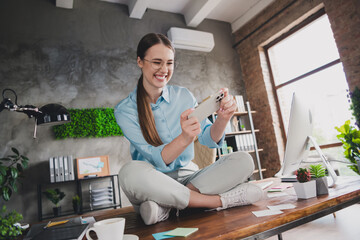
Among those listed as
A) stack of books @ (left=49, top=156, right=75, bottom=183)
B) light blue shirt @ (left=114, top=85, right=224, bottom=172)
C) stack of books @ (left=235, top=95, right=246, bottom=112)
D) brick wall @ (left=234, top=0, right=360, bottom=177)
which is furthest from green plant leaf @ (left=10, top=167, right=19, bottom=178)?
brick wall @ (left=234, top=0, right=360, bottom=177)

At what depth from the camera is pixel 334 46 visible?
3662 mm

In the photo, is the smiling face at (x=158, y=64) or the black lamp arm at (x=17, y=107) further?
the black lamp arm at (x=17, y=107)

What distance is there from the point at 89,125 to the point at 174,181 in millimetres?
2799

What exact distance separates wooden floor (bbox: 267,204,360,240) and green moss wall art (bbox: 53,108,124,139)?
260 centimetres

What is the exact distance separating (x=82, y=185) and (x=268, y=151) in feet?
10.4

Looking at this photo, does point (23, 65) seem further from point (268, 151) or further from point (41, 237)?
point (268, 151)

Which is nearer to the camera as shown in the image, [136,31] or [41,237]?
[41,237]

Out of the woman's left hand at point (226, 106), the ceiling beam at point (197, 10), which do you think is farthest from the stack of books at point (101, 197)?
the ceiling beam at point (197, 10)

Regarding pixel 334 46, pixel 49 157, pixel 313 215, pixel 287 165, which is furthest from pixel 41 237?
pixel 334 46

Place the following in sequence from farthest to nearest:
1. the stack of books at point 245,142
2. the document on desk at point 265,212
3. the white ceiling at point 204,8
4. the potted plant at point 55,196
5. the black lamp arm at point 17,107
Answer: the stack of books at point 245,142 → the white ceiling at point 204,8 → the potted plant at point 55,196 → the black lamp arm at point 17,107 → the document on desk at point 265,212

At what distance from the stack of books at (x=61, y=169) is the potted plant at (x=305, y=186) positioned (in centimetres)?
282

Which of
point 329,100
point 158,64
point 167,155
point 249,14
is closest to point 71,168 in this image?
point 158,64

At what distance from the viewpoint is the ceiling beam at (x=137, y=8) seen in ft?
12.8

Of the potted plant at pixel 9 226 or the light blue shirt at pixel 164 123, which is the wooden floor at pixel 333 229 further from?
the potted plant at pixel 9 226
